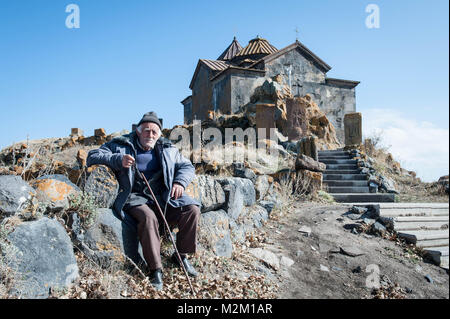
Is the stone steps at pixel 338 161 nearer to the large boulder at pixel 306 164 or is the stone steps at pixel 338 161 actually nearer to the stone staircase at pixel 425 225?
the large boulder at pixel 306 164

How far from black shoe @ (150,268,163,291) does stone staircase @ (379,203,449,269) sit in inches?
164

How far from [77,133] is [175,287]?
1886 centimetres

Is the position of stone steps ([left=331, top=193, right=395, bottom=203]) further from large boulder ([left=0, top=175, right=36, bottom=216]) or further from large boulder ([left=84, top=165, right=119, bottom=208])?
large boulder ([left=0, top=175, right=36, bottom=216])

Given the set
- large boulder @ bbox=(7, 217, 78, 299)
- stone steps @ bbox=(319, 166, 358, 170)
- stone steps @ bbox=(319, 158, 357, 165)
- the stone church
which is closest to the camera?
large boulder @ bbox=(7, 217, 78, 299)

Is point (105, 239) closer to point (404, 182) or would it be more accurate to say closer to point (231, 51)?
point (404, 182)

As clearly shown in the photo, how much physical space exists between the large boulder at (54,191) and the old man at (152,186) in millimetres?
342

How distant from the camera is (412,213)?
6.53 metres

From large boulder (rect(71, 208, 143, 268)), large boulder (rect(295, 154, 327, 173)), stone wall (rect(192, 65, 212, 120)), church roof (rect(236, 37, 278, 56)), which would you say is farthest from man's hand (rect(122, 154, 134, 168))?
church roof (rect(236, 37, 278, 56))

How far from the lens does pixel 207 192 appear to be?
4492 millimetres

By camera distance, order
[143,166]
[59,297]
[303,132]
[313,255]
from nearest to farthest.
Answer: [59,297]
[143,166]
[313,255]
[303,132]

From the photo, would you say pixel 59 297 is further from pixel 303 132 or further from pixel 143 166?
pixel 303 132

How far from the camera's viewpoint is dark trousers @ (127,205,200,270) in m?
3.13

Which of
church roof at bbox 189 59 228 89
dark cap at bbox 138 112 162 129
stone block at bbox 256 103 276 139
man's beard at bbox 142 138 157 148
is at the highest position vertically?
church roof at bbox 189 59 228 89
